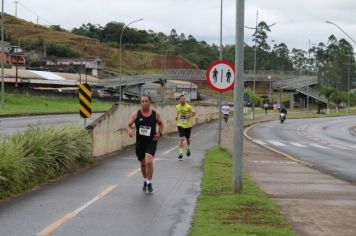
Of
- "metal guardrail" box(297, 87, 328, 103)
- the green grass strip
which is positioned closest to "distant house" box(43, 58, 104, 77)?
"metal guardrail" box(297, 87, 328, 103)

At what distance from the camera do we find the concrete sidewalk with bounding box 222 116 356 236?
26.4 feet

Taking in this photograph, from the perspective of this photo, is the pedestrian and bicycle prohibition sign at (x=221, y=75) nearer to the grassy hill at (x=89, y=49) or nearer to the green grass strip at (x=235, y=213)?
the green grass strip at (x=235, y=213)

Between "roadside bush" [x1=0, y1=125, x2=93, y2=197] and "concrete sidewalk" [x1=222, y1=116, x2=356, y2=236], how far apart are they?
13.7ft

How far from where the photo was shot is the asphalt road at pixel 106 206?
776 cm

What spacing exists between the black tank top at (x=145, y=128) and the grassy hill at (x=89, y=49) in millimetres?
139997

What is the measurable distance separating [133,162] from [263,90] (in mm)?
133684

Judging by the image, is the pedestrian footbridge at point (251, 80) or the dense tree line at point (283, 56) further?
the dense tree line at point (283, 56)

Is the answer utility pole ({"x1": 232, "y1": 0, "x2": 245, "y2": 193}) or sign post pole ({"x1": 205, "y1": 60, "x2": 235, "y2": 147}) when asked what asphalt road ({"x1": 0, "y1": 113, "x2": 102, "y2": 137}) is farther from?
utility pole ({"x1": 232, "y1": 0, "x2": 245, "y2": 193})

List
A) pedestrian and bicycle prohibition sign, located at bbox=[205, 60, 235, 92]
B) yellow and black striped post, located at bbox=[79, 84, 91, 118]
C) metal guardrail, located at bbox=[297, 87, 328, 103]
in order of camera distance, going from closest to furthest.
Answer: pedestrian and bicycle prohibition sign, located at bbox=[205, 60, 235, 92] → yellow and black striped post, located at bbox=[79, 84, 91, 118] → metal guardrail, located at bbox=[297, 87, 328, 103]

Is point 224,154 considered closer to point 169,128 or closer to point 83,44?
point 169,128

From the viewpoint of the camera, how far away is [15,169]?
34.9ft

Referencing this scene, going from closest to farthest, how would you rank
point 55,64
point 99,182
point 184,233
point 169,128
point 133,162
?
point 184,233
point 99,182
point 133,162
point 169,128
point 55,64

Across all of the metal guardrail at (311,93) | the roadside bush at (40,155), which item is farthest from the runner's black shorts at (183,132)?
the metal guardrail at (311,93)

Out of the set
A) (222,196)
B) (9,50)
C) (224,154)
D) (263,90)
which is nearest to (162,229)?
→ (222,196)
